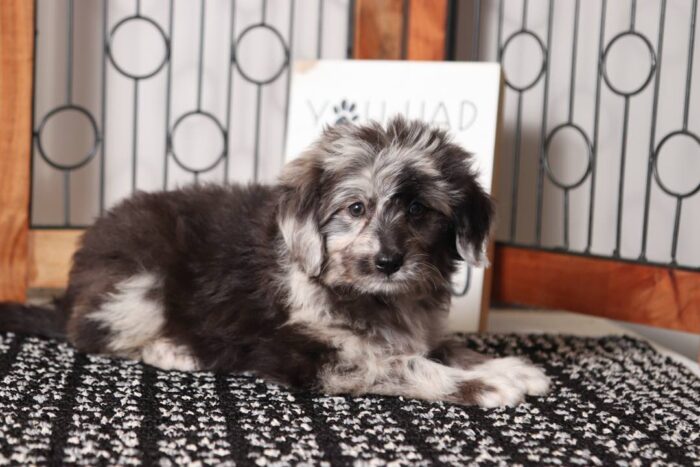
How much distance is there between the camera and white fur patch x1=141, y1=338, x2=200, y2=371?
256 centimetres

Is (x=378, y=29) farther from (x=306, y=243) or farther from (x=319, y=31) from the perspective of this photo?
(x=306, y=243)

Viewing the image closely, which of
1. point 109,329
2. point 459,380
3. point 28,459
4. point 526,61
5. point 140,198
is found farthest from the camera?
point 526,61

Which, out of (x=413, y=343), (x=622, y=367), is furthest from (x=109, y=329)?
(x=622, y=367)

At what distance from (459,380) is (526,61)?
202cm

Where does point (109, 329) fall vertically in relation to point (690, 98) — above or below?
below

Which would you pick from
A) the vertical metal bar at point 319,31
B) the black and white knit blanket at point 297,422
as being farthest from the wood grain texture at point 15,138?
the vertical metal bar at point 319,31

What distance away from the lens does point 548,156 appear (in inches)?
146

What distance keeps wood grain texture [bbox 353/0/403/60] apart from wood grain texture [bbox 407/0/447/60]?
0.18 m

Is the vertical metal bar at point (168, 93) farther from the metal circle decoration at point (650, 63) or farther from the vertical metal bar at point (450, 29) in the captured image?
the metal circle decoration at point (650, 63)

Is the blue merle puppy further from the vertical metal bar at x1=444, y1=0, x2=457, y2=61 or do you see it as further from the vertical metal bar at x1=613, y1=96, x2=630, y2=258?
the vertical metal bar at x1=444, y1=0, x2=457, y2=61

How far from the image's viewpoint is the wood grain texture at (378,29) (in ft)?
12.0

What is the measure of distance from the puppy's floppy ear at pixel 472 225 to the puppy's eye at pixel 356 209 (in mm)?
289

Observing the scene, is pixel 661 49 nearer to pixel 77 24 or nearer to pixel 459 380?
pixel 459 380

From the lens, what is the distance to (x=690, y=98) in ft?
10.8
